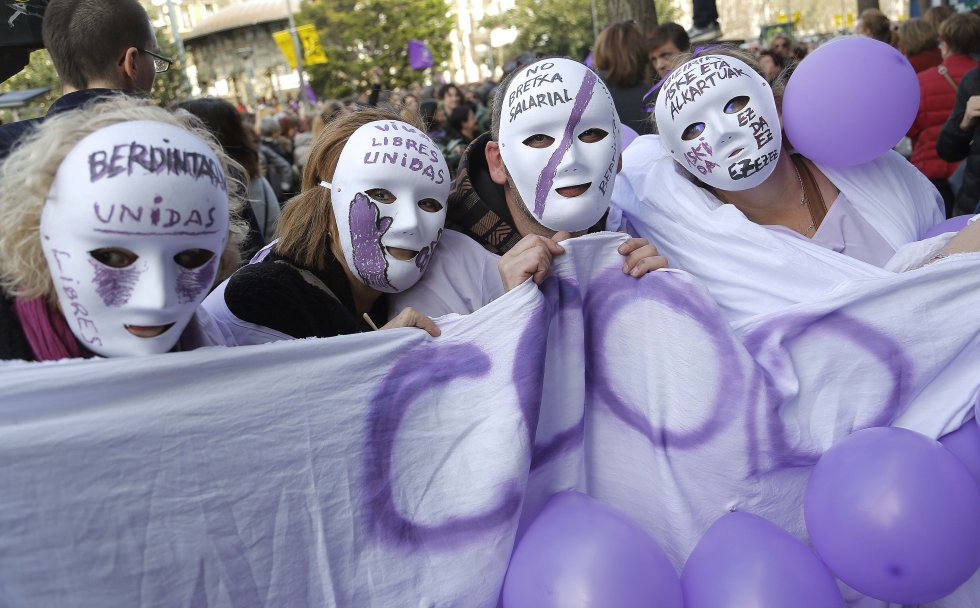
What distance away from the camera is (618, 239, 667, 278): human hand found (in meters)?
1.97

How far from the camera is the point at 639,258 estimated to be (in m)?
1.98

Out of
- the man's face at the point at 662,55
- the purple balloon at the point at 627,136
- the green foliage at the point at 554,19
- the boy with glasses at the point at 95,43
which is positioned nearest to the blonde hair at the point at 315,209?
the boy with glasses at the point at 95,43

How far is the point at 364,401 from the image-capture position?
5.67 feet

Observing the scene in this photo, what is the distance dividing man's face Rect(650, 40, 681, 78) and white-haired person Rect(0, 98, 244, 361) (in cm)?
356

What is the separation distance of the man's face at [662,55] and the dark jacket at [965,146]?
1407 mm

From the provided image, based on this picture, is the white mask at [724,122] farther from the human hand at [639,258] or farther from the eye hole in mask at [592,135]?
the human hand at [639,258]

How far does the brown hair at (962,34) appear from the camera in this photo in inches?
182

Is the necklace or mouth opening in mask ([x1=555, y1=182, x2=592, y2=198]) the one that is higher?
mouth opening in mask ([x1=555, y1=182, x2=592, y2=198])

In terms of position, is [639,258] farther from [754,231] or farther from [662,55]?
[662,55]

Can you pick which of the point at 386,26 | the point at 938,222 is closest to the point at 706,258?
the point at 938,222

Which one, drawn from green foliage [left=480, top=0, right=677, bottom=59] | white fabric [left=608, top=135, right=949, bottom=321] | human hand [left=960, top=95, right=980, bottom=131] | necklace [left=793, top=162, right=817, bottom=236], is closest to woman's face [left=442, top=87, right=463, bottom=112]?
human hand [left=960, top=95, right=980, bottom=131]

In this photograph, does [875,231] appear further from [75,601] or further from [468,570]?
[75,601]

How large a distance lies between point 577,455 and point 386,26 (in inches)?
1783

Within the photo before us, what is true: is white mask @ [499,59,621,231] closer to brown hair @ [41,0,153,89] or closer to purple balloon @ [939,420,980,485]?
purple balloon @ [939,420,980,485]
